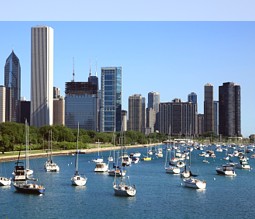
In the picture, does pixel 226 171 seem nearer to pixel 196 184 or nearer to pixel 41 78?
pixel 196 184

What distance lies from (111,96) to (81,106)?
14152 millimetres

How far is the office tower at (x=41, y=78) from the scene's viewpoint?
183 meters

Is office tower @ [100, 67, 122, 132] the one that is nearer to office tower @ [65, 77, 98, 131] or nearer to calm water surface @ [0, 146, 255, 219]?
office tower @ [65, 77, 98, 131]

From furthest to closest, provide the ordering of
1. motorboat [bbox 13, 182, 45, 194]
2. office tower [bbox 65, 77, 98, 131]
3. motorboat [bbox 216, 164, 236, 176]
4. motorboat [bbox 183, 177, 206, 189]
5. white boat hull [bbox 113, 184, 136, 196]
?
office tower [bbox 65, 77, 98, 131]
motorboat [bbox 216, 164, 236, 176]
motorboat [bbox 183, 177, 206, 189]
motorboat [bbox 13, 182, 45, 194]
white boat hull [bbox 113, 184, 136, 196]

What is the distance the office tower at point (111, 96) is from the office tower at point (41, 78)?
19.9 meters

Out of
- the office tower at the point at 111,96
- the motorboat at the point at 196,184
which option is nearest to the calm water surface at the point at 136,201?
the motorboat at the point at 196,184

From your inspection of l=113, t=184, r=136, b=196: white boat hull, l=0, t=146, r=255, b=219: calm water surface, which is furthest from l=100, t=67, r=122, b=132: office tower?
l=113, t=184, r=136, b=196: white boat hull

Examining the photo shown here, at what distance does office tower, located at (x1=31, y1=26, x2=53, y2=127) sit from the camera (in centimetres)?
18288

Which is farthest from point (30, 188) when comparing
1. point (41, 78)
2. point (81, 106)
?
point (81, 106)

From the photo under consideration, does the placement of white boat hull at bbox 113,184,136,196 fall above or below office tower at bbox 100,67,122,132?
below

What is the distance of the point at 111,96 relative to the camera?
7751 inches

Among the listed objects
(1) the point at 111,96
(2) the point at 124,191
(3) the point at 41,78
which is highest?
(3) the point at 41,78

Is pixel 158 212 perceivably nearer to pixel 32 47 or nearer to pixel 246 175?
pixel 246 175

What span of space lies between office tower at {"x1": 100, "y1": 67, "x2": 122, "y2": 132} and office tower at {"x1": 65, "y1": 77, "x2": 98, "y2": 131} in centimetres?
617
